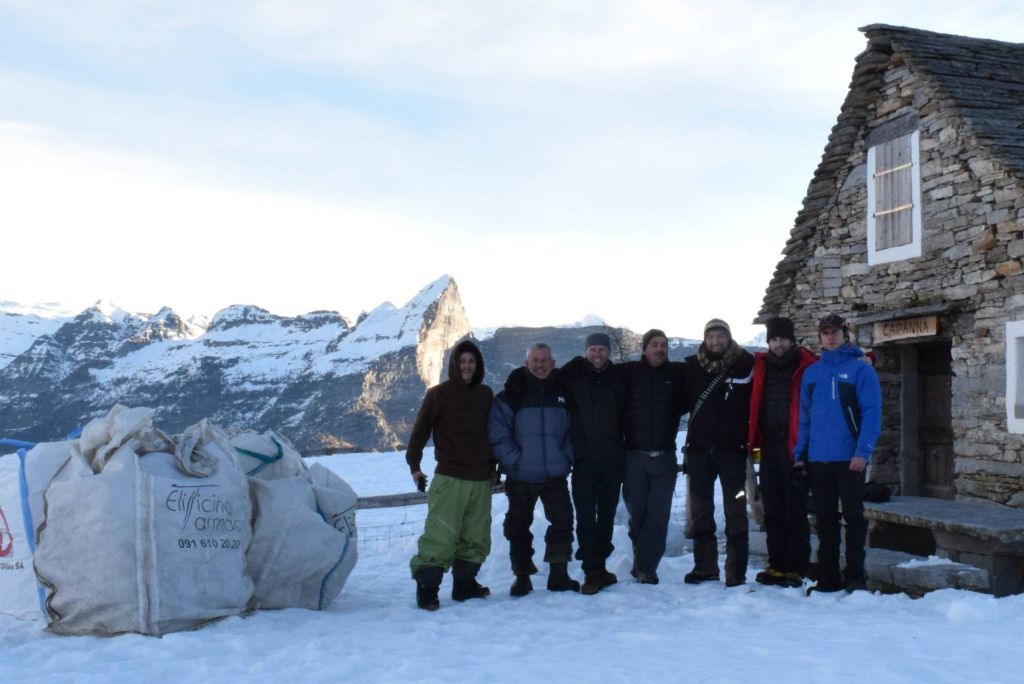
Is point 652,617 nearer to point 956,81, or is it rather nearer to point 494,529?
point 494,529

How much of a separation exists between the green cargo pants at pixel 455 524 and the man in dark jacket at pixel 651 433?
1.00m

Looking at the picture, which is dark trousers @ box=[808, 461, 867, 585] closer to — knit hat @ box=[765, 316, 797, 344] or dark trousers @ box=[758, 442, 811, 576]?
dark trousers @ box=[758, 442, 811, 576]

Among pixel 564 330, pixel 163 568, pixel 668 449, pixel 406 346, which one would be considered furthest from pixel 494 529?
pixel 406 346

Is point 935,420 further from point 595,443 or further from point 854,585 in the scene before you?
point 595,443

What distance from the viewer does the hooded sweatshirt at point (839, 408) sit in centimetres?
547

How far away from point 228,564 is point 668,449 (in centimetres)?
287

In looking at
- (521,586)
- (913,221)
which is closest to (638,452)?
(521,586)

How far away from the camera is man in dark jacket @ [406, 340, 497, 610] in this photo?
18.7 feet

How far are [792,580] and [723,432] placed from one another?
106 centimetres

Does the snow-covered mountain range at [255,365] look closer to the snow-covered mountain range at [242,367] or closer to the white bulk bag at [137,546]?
the snow-covered mountain range at [242,367]

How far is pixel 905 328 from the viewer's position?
28.8 ft

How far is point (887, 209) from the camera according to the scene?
9.05 meters

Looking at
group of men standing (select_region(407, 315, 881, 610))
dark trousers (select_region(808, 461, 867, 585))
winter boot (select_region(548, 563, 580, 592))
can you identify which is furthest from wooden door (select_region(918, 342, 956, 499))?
winter boot (select_region(548, 563, 580, 592))

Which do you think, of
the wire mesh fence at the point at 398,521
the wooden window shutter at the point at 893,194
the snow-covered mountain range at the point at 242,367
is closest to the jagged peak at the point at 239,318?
the snow-covered mountain range at the point at 242,367
